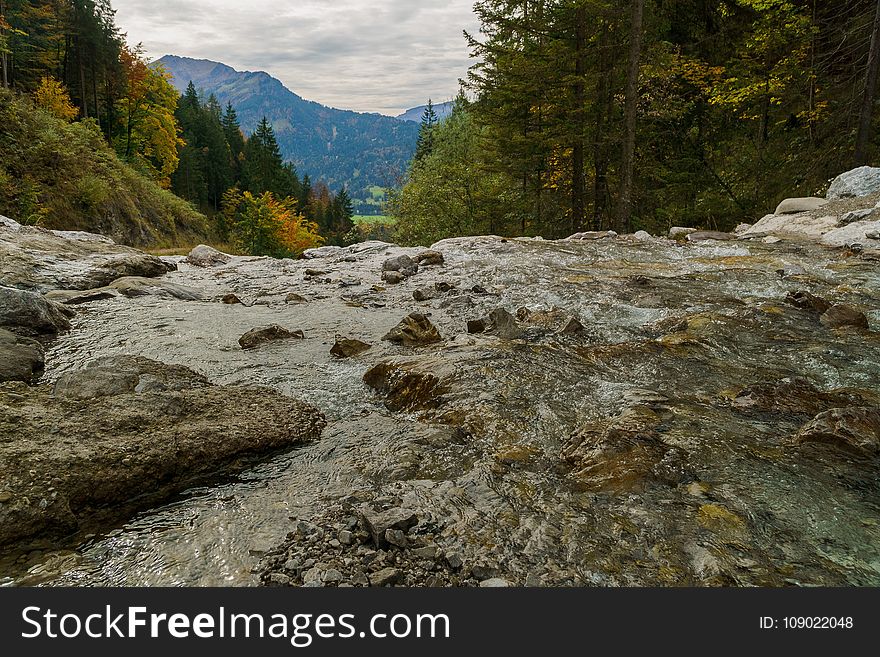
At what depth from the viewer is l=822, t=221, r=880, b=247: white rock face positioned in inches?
397

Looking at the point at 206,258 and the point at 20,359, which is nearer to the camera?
the point at 20,359

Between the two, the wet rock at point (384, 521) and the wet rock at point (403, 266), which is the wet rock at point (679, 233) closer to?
the wet rock at point (403, 266)

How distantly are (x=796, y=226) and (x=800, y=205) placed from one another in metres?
1.88

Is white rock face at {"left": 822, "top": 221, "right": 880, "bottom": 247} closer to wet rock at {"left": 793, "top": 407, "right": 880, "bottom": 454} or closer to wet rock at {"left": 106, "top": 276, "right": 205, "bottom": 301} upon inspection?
wet rock at {"left": 793, "top": 407, "right": 880, "bottom": 454}

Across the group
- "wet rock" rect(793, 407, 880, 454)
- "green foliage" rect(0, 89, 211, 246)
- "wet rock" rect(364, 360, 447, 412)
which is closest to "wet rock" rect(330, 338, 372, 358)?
"wet rock" rect(364, 360, 447, 412)

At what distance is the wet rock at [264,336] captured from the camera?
559 cm

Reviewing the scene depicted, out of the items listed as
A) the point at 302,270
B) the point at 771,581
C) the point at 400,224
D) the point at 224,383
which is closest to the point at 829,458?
the point at 771,581

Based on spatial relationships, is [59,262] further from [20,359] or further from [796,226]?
[796,226]

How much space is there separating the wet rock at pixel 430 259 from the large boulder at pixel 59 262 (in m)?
6.41

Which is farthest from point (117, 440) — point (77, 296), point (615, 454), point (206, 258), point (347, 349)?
point (206, 258)

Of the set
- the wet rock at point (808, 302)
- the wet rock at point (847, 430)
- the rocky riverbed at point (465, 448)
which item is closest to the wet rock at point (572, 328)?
the rocky riverbed at point (465, 448)

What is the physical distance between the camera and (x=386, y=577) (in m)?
2.06

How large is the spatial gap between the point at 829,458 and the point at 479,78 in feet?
66.1

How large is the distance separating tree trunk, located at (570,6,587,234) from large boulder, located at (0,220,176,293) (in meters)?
14.1
